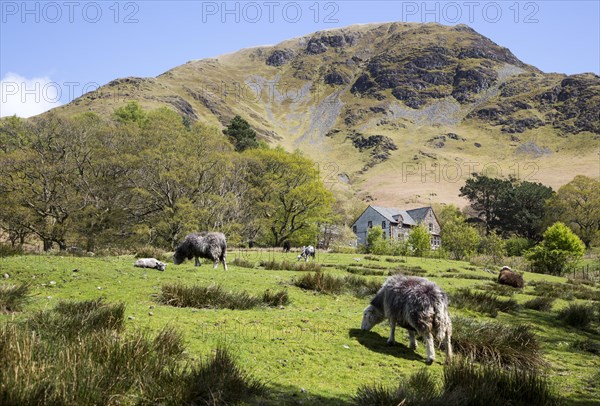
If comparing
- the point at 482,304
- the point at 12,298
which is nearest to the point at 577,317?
the point at 482,304

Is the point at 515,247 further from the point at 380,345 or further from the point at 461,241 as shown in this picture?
the point at 380,345

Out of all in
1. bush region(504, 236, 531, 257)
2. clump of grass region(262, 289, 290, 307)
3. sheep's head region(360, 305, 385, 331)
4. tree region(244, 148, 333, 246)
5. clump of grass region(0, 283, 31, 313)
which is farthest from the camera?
bush region(504, 236, 531, 257)

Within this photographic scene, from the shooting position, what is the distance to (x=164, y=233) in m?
44.5

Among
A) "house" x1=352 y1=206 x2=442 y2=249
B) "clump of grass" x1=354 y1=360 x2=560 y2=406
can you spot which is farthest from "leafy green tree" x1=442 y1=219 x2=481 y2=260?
"clump of grass" x1=354 y1=360 x2=560 y2=406

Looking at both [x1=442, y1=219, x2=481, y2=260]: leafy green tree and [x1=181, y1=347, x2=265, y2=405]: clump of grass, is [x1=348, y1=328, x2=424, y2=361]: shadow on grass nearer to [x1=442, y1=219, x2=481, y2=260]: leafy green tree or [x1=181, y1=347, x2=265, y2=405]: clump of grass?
[x1=181, y1=347, x2=265, y2=405]: clump of grass

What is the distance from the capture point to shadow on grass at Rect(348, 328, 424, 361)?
26.5 ft

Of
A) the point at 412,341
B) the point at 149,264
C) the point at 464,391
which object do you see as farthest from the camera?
the point at 149,264

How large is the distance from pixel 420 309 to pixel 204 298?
17.8 feet

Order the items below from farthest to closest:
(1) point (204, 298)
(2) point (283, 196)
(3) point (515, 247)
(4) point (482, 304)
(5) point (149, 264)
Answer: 1. (3) point (515, 247)
2. (2) point (283, 196)
3. (5) point (149, 264)
4. (4) point (482, 304)
5. (1) point (204, 298)

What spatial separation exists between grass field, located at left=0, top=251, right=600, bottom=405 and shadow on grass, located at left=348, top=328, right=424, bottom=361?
23 mm

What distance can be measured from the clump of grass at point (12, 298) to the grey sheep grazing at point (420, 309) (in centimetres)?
720

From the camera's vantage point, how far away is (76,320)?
6.38 m

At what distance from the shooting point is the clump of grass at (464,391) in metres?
4.89

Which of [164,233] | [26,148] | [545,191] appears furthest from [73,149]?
[545,191]
